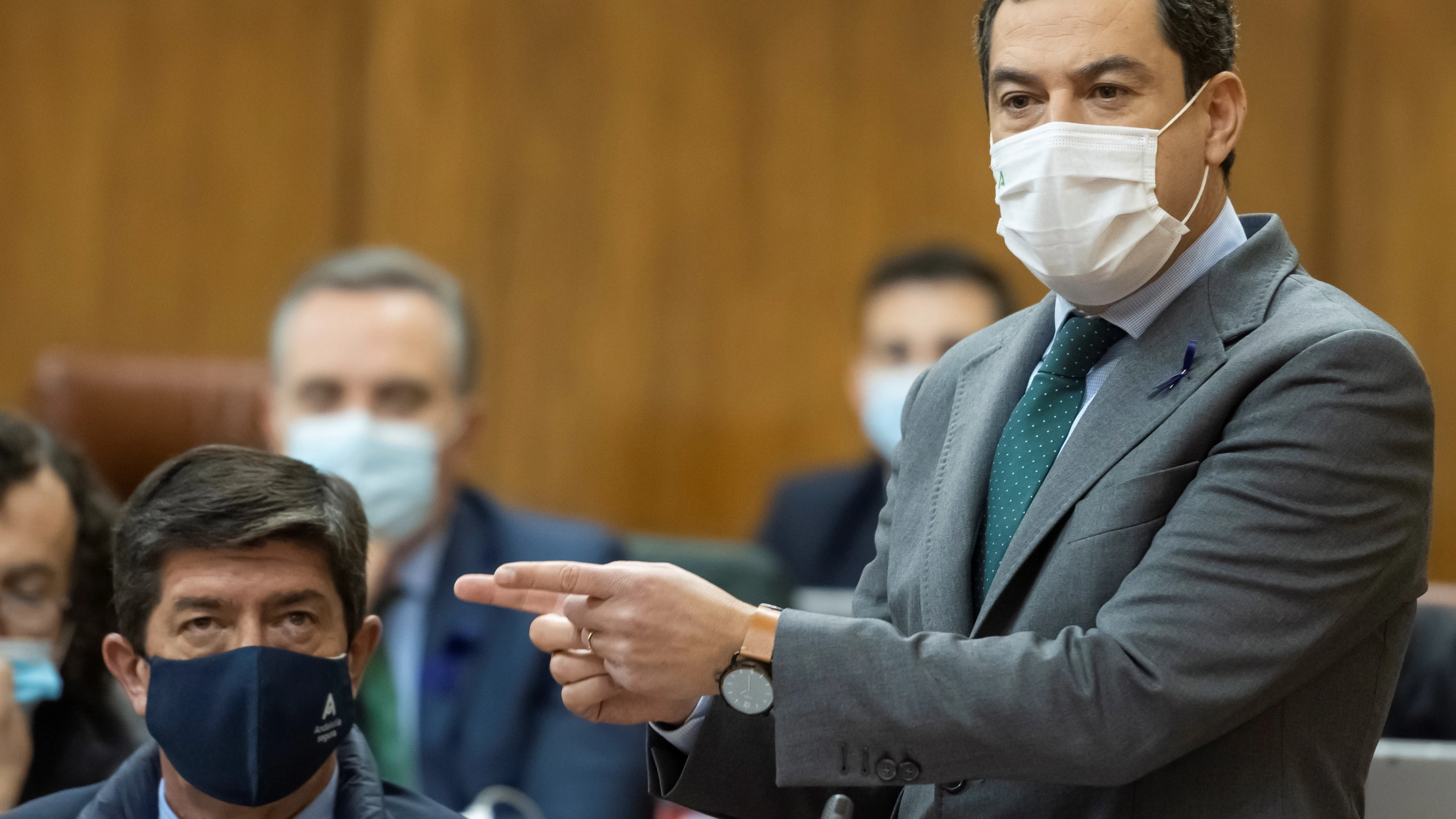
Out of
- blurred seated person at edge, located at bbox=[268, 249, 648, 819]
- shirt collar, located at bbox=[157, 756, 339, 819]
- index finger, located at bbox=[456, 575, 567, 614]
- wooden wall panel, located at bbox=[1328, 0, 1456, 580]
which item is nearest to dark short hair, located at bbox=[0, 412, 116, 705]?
blurred seated person at edge, located at bbox=[268, 249, 648, 819]

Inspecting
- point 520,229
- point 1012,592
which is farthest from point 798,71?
point 1012,592

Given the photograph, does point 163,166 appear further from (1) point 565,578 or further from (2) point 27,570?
(1) point 565,578

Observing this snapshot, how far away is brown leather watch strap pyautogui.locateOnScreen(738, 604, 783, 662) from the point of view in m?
1.41

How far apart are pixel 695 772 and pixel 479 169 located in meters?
3.41

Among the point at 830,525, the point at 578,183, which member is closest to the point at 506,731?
the point at 830,525

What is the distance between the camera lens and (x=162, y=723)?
1.67m

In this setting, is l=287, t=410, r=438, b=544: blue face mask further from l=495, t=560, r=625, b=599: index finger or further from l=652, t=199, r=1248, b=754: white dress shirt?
l=652, t=199, r=1248, b=754: white dress shirt

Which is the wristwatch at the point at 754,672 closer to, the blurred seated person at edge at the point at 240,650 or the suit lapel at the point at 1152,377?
the suit lapel at the point at 1152,377

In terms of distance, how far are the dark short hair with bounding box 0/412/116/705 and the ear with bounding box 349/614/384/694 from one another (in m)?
0.60

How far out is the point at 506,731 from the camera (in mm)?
2805

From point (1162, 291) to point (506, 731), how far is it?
64.6 inches

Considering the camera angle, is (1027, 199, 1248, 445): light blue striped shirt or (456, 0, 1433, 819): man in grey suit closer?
(456, 0, 1433, 819): man in grey suit

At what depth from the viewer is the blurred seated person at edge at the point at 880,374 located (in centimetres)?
394

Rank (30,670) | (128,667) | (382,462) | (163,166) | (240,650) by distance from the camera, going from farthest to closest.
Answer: (163,166), (382,462), (30,670), (128,667), (240,650)
